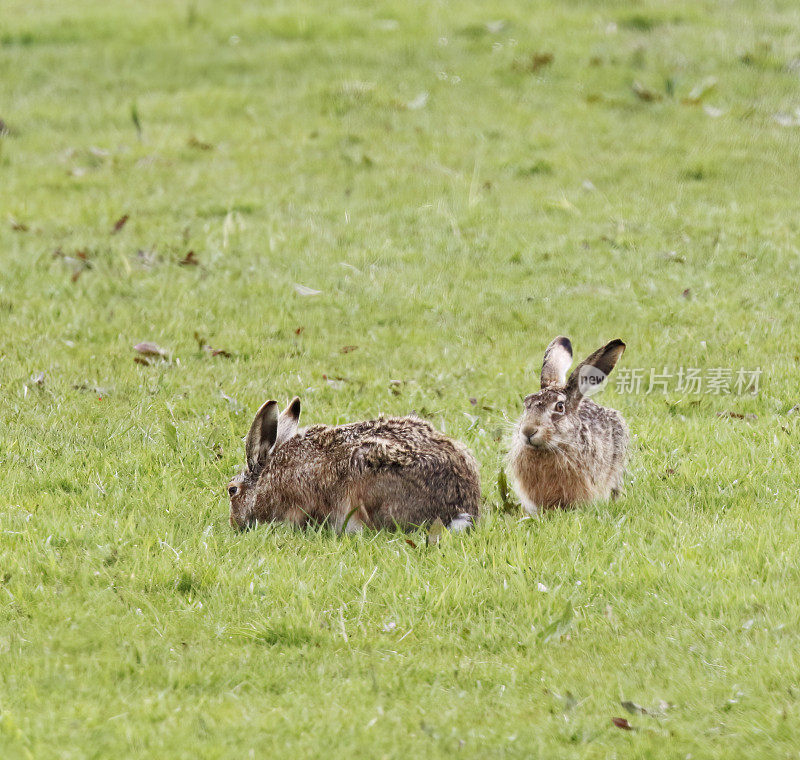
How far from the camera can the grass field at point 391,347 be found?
5680mm

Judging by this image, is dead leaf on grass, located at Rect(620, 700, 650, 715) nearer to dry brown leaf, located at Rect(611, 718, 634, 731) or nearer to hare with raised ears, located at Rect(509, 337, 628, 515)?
dry brown leaf, located at Rect(611, 718, 634, 731)

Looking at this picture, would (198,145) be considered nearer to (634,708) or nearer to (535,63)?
(535,63)

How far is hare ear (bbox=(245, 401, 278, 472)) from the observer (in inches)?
303

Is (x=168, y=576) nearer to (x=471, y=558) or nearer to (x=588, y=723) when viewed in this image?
(x=471, y=558)

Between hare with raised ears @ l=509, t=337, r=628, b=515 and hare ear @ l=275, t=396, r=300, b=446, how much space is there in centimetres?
157

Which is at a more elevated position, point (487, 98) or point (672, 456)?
point (487, 98)

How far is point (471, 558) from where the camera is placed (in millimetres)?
6980

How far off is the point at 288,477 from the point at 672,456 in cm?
308

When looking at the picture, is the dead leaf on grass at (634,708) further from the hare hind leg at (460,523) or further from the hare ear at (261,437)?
the hare ear at (261,437)

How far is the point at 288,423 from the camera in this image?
26.2 feet

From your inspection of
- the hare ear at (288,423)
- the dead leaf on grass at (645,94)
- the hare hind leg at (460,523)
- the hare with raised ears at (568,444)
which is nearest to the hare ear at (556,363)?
the hare with raised ears at (568,444)

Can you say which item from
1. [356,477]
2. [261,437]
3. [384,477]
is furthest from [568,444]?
[261,437]

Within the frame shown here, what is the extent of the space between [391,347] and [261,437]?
4247mm

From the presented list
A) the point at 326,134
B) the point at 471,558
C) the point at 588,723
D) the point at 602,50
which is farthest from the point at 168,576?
the point at 602,50
